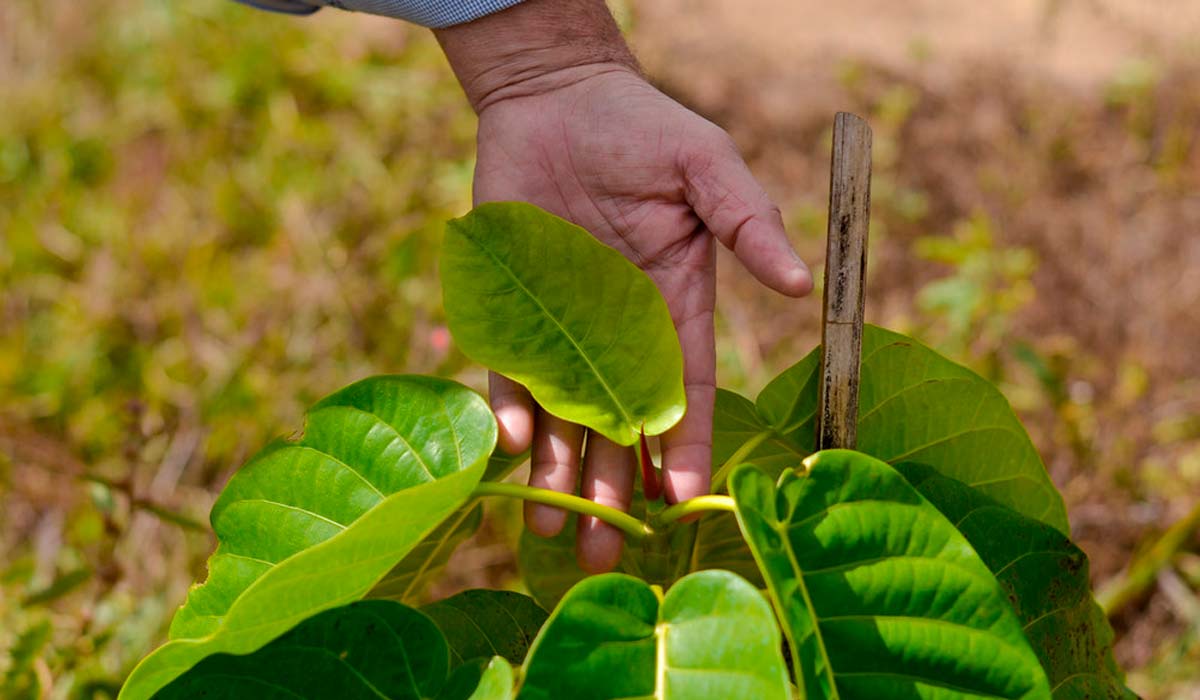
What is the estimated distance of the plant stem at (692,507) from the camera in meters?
0.71

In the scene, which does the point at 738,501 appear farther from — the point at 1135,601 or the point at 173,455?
the point at 173,455

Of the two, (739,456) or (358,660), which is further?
(739,456)

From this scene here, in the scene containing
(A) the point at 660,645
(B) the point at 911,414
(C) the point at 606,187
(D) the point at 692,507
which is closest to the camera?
(A) the point at 660,645

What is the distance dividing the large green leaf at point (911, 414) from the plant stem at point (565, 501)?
0.38ft

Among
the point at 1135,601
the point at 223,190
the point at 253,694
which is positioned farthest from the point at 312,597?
the point at 223,190

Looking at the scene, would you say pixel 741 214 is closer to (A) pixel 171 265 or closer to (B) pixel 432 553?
(B) pixel 432 553

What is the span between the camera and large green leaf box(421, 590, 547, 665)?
2.55 feet

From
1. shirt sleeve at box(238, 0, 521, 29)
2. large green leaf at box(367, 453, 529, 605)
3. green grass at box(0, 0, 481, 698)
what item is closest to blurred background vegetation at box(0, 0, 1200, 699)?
green grass at box(0, 0, 481, 698)

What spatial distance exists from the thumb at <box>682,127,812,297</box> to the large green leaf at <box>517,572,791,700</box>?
312mm

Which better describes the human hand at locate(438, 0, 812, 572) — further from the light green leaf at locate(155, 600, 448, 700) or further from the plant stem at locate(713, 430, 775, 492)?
the light green leaf at locate(155, 600, 448, 700)

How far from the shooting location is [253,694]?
0.67 meters

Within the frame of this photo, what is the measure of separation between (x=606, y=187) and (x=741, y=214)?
18 centimetres

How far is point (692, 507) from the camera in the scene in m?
0.73

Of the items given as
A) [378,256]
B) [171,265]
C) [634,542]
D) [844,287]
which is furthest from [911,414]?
[171,265]
